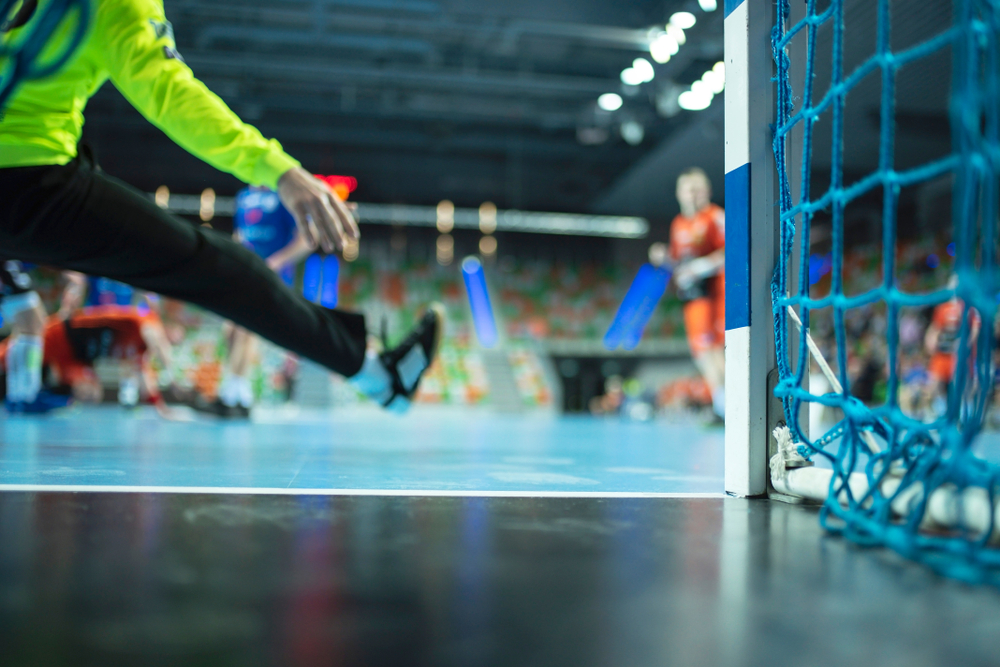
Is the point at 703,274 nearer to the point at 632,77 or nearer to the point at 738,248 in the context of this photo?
the point at 738,248

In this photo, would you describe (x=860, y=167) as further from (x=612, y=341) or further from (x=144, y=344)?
(x=144, y=344)

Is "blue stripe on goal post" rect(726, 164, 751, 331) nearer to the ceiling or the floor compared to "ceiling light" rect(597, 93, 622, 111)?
nearer to the floor

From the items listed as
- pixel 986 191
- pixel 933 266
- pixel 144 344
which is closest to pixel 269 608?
pixel 986 191

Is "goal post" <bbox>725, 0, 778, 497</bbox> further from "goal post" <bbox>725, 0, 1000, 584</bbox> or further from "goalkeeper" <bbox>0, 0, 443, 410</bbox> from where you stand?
"goalkeeper" <bbox>0, 0, 443, 410</bbox>

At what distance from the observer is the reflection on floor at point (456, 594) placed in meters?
0.35

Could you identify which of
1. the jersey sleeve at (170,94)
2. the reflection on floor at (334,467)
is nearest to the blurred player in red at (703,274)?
the reflection on floor at (334,467)

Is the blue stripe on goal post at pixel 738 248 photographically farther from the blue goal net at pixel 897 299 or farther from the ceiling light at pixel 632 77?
the ceiling light at pixel 632 77

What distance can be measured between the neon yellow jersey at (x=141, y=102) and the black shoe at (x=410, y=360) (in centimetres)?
69

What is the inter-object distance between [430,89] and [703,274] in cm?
477

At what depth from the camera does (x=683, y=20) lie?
5.36m

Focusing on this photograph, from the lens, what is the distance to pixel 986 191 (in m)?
0.53

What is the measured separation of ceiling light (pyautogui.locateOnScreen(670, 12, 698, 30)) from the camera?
17.3ft

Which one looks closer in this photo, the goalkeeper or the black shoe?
the goalkeeper

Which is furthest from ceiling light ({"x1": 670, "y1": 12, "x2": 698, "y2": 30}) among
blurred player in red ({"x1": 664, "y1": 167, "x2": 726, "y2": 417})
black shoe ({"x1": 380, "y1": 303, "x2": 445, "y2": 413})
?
black shoe ({"x1": 380, "y1": 303, "x2": 445, "y2": 413})
